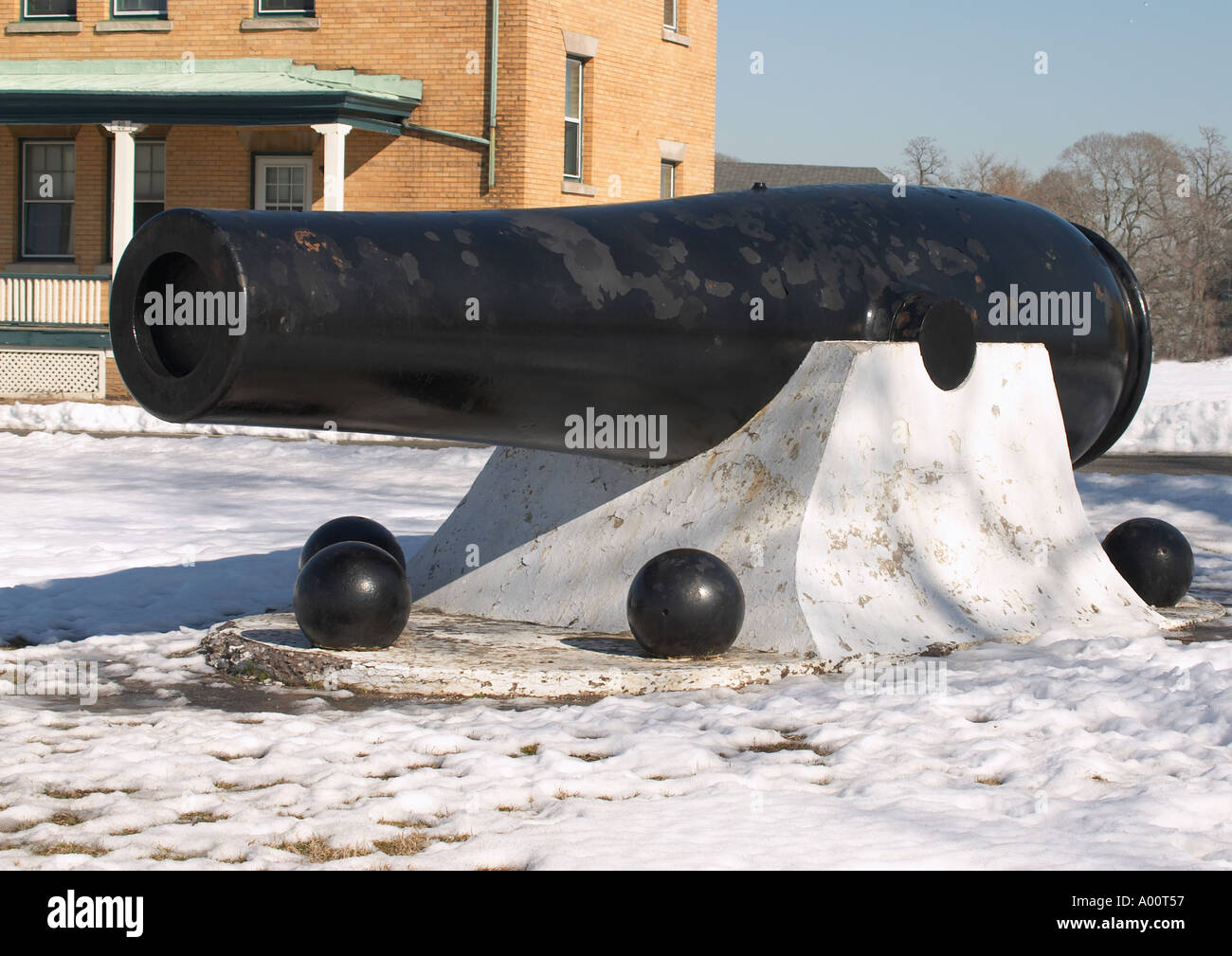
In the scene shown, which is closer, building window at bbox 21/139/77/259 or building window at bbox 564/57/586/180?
building window at bbox 564/57/586/180

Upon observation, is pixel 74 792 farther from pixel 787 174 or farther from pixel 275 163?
pixel 787 174

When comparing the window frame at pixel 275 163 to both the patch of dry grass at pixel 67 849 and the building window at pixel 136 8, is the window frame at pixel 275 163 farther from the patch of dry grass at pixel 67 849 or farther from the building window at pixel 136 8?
the patch of dry grass at pixel 67 849

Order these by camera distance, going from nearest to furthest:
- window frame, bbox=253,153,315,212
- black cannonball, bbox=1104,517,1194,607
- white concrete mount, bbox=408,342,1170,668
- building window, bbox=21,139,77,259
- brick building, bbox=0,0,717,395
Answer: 1. white concrete mount, bbox=408,342,1170,668
2. black cannonball, bbox=1104,517,1194,607
3. brick building, bbox=0,0,717,395
4. window frame, bbox=253,153,315,212
5. building window, bbox=21,139,77,259

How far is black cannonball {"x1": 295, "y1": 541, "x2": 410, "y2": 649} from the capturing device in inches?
227

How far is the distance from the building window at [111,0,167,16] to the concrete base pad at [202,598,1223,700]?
64.8ft

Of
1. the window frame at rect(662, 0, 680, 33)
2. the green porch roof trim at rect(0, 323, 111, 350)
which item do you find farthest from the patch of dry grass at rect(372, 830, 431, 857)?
the window frame at rect(662, 0, 680, 33)

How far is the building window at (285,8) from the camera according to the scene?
22922 millimetres

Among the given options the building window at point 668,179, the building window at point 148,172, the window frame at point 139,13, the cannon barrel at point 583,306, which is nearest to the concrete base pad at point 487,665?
the cannon barrel at point 583,306

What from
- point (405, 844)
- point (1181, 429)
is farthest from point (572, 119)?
point (405, 844)

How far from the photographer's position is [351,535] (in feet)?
22.8

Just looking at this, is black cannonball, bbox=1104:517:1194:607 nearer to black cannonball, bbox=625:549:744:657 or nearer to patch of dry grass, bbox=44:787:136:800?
black cannonball, bbox=625:549:744:657
